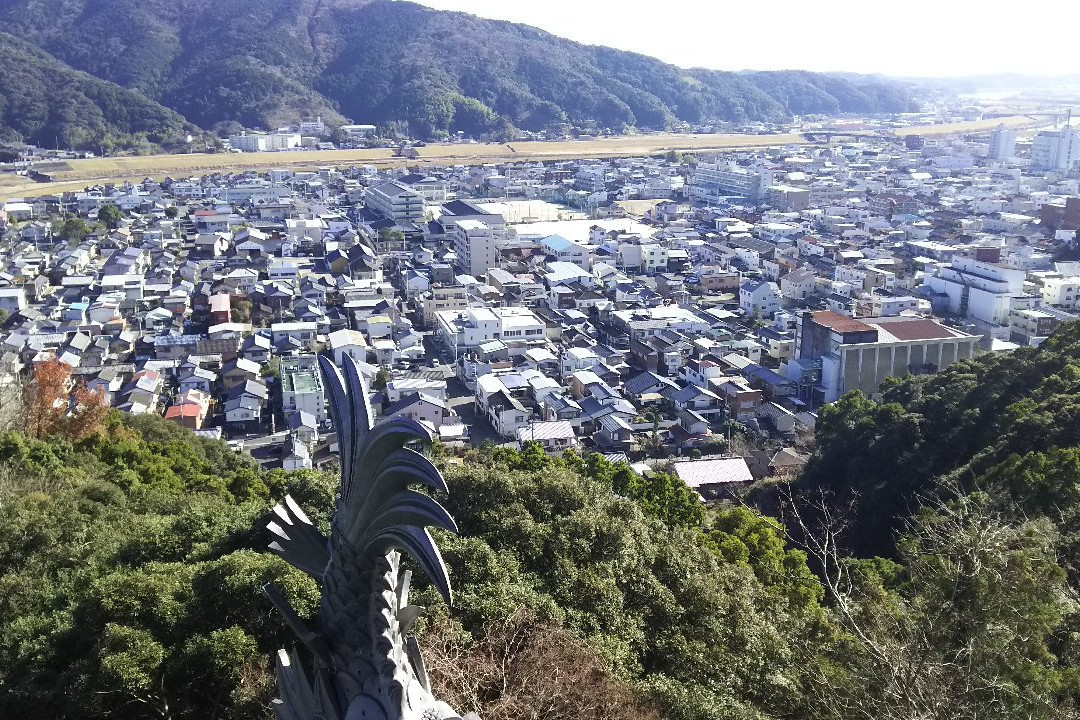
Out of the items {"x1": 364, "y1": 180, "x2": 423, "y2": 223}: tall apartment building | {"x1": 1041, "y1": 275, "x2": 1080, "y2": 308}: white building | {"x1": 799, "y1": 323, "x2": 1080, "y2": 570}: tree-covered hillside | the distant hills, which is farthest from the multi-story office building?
the distant hills

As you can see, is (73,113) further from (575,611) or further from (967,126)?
(967,126)

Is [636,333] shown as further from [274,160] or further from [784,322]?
[274,160]

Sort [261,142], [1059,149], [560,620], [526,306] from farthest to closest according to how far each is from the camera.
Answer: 1. [261,142]
2. [1059,149]
3. [526,306]
4. [560,620]

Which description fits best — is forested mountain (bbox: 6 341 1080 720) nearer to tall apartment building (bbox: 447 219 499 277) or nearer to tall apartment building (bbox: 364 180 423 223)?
tall apartment building (bbox: 447 219 499 277)

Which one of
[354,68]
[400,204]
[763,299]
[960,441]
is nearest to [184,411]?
[960,441]

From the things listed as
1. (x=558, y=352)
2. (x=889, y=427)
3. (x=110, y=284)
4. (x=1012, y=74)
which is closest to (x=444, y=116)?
(x=110, y=284)

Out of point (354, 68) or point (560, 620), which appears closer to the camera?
point (560, 620)
